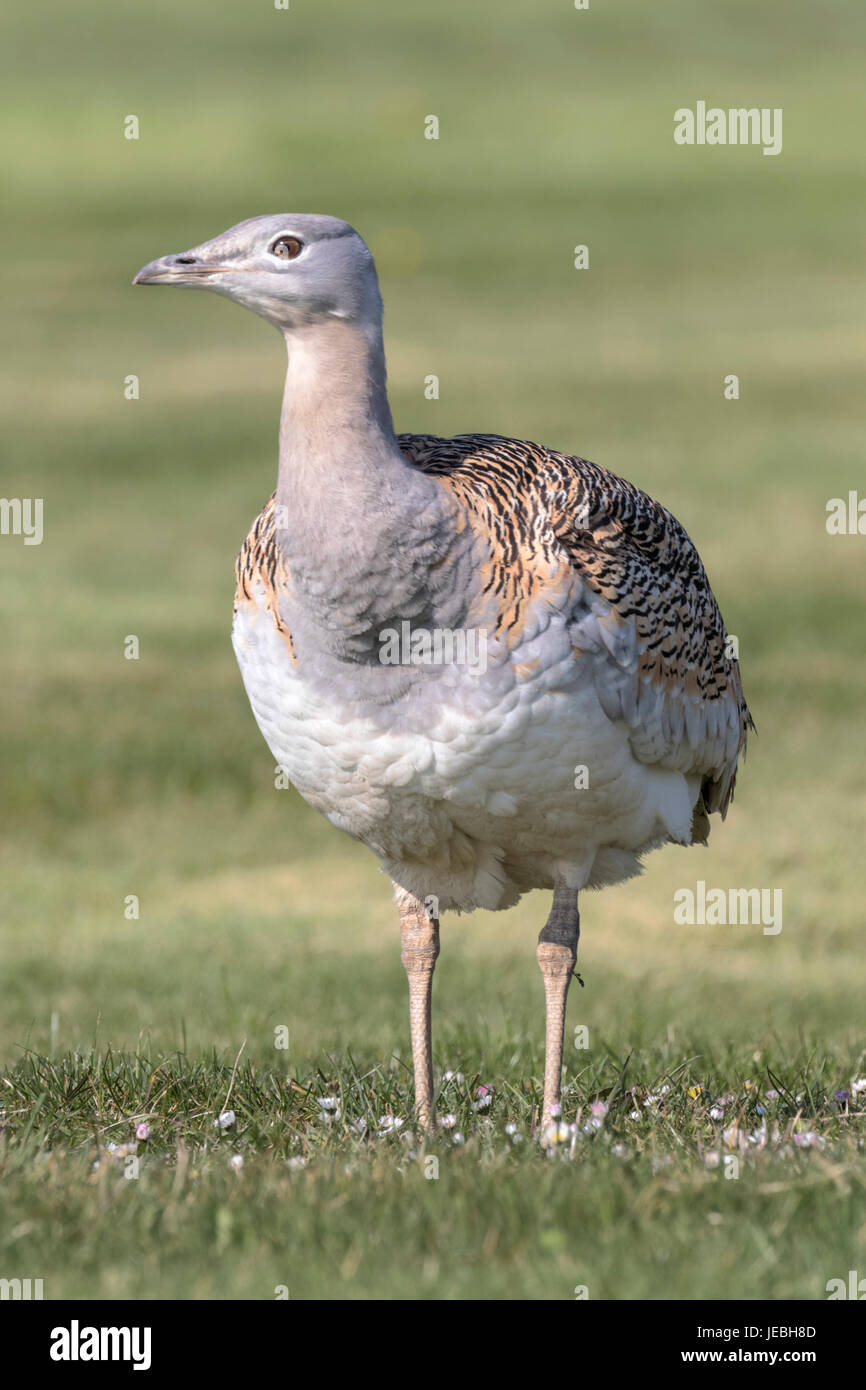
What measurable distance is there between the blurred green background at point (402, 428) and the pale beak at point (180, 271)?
252 cm

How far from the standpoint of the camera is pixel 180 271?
5828mm

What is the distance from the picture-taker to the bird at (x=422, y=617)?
5.94 meters

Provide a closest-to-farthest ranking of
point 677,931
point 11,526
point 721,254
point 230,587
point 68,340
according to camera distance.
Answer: point 677,931
point 230,587
point 11,526
point 68,340
point 721,254

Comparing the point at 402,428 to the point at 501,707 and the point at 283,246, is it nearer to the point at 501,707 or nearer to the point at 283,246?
the point at 283,246

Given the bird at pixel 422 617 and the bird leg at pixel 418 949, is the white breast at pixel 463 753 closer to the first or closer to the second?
the bird at pixel 422 617

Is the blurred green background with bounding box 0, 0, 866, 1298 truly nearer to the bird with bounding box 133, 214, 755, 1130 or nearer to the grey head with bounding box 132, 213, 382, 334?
the bird with bounding box 133, 214, 755, 1130

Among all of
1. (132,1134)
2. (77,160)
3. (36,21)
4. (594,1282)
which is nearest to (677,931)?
(132,1134)

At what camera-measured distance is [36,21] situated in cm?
4756

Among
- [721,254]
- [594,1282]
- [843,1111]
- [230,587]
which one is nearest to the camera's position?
[594,1282]

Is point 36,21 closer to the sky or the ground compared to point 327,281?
closer to the sky

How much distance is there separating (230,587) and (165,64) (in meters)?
30.9

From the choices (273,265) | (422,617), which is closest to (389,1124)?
(422,617)

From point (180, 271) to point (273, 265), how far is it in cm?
27

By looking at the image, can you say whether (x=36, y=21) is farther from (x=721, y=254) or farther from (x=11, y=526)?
(x=11, y=526)
